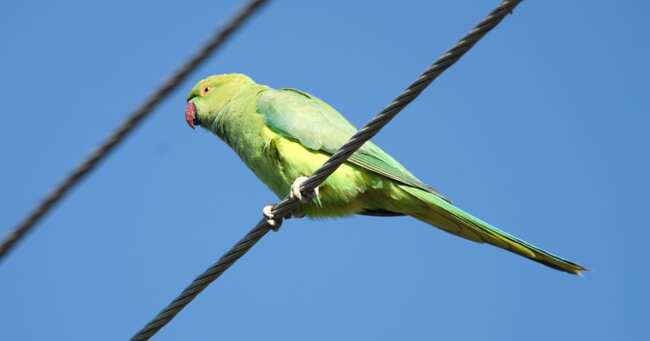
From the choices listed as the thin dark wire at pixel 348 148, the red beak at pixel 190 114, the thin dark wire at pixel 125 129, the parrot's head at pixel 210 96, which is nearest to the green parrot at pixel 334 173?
the parrot's head at pixel 210 96

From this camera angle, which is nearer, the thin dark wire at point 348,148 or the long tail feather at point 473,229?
the thin dark wire at point 348,148

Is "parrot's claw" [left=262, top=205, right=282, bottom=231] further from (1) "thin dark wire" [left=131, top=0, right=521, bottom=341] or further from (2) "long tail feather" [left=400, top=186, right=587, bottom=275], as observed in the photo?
(2) "long tail feather" [left=400, top=186, right=587, bottom=275]

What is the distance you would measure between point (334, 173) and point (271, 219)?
1.20 metres

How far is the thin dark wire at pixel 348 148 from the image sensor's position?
9.77ft

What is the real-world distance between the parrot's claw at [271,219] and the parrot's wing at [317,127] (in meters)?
0.75

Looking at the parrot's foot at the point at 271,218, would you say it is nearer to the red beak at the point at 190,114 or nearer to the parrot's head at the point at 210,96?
the parrot's head at the point at 210,96

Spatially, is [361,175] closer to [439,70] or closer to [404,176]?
[404,176]

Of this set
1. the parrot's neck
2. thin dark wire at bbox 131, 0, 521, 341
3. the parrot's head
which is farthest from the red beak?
thin dark wire at bbox 131, 0, 521, 341

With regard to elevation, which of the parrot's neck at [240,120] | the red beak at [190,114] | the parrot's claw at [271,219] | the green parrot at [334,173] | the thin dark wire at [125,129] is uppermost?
the red beak at [190,114]

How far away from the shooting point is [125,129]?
2311 millimetres

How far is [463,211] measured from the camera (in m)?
5.23

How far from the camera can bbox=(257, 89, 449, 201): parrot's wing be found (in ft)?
17.8

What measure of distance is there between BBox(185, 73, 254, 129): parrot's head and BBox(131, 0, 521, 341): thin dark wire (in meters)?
2.35

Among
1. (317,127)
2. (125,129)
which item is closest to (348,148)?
(125,129)
